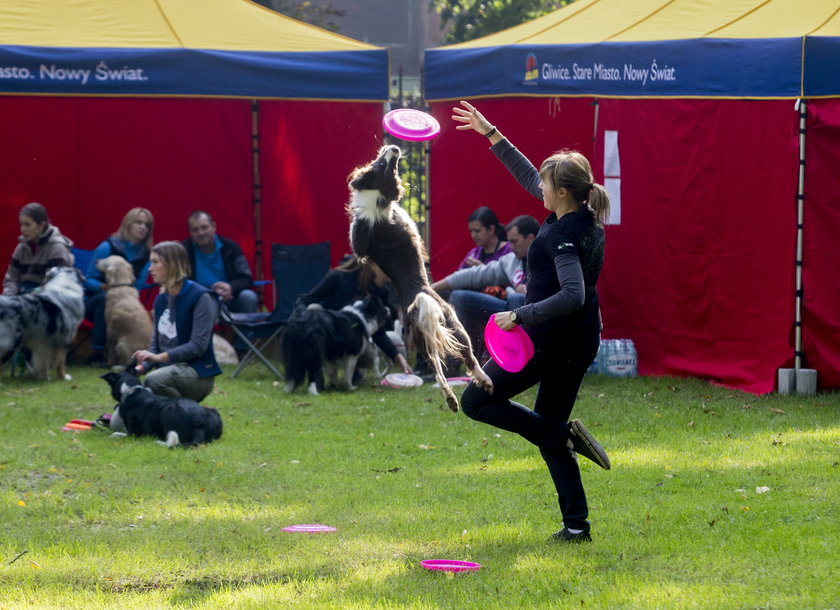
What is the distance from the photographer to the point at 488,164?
37.3 ft

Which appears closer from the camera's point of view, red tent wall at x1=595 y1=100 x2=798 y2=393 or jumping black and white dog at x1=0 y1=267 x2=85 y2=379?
red tent wall at x1=595 y1=100 x2=798 y2=393

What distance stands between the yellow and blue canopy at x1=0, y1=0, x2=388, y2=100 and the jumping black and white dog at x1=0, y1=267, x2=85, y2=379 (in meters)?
1.64

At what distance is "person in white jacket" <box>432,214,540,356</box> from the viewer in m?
9.31

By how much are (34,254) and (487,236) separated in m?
4.15

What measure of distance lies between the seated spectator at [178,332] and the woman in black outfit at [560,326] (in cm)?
303

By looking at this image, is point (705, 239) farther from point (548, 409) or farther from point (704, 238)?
point (548, 409)

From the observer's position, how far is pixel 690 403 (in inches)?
329

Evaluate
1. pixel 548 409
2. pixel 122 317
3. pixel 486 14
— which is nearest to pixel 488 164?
pixel 122 317

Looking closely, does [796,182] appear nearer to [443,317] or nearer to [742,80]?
[742,80]

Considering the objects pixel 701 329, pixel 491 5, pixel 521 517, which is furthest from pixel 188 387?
pixel 491 5

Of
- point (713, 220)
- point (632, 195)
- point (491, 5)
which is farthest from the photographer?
point (491, 5)

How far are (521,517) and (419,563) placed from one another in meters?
0.86

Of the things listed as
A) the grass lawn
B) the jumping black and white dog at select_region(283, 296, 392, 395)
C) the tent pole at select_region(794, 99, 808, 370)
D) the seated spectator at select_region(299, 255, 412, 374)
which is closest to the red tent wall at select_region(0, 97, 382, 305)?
the seated spectator at select_region(299, 255, 412, 374)

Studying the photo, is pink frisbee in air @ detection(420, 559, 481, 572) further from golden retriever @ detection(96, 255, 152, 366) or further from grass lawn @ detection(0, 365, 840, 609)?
golden retriever @ detection(96, 255, 152, 366)
